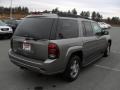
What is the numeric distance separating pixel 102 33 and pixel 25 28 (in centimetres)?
354

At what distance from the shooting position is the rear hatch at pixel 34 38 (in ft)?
13.4

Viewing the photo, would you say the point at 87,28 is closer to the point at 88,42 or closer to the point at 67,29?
the point at 88,42

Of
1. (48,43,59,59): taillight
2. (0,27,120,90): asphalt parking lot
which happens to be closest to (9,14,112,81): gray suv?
(48,43,59,59): taillight

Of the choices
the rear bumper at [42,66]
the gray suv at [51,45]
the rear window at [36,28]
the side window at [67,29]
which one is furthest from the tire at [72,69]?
the rear window at [36,28]

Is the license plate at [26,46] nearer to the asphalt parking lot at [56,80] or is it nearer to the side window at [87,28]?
the asphalt parking lot at [56,80]

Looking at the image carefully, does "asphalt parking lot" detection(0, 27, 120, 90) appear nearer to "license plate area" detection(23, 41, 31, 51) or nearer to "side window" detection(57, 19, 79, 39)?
"license plate area" detection(23, 41, 31, 51)

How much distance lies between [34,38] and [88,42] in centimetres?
193

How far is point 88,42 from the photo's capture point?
537cm

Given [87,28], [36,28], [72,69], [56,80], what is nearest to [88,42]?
[87,28]

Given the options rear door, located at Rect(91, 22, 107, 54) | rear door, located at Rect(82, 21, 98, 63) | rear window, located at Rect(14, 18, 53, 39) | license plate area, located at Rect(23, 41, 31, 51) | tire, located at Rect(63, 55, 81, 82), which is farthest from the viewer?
rear door, located at Rect(91, 22, 107, 54)

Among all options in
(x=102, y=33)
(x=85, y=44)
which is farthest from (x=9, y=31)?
(x=85, y=44)

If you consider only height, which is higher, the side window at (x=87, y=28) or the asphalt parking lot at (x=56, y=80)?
the side window at (x=87, y=28)

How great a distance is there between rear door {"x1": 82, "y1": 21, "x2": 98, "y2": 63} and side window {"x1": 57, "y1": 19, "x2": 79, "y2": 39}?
487mm

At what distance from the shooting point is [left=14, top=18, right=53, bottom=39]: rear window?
13.7ft
